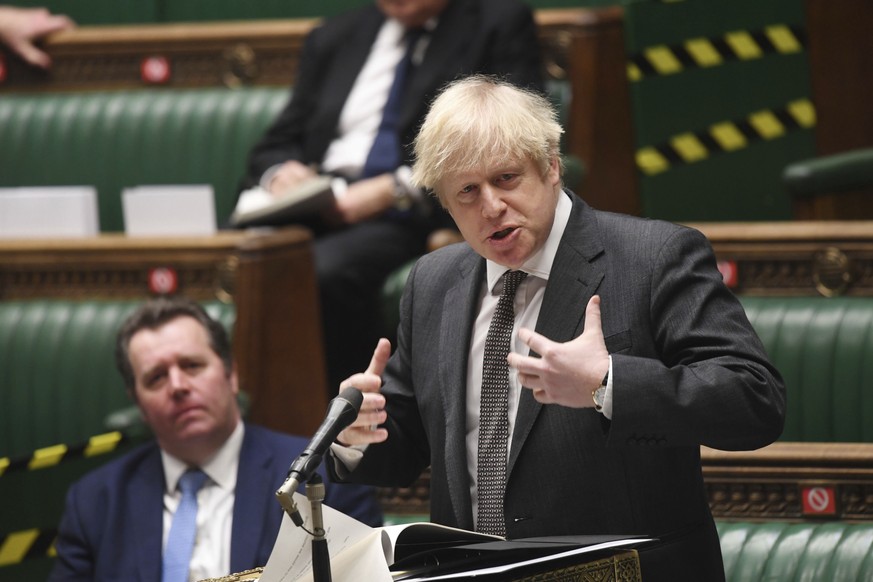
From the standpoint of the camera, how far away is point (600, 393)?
3.64 ft

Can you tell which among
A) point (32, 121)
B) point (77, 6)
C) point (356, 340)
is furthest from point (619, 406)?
point (77, 6)

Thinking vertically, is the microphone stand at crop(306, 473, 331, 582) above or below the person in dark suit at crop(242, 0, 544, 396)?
below

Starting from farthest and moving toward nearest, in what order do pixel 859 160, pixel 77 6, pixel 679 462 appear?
pixel 77 6 → pixel 859 160 → pixel 679 462

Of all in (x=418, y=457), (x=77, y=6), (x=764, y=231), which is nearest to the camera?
(x=418, y=457)

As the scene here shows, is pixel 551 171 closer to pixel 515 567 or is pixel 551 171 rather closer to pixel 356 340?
pixel 515 567

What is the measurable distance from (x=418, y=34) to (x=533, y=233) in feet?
5.44

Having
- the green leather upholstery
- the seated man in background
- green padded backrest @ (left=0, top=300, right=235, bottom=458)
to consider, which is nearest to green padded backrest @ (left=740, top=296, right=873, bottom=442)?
the green leather upholstery

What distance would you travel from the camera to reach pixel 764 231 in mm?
2234

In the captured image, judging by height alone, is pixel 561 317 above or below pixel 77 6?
below

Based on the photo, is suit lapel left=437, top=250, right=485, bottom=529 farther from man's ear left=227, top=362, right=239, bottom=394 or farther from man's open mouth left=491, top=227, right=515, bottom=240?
man's ear left=227, top=362, right=239, bottom=394

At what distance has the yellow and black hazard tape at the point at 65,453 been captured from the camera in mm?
2100

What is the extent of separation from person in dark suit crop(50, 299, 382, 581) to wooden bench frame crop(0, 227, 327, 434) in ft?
0.62

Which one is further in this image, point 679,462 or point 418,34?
point 418,34

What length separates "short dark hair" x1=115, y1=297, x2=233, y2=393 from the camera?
2146mm
